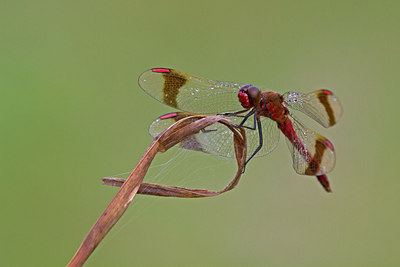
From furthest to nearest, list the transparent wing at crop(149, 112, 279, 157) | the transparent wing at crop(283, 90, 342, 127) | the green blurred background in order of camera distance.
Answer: the green blurred background
the transparent wing at crop(283, 90, 342, 127)
the transparent wing at crop(149, 112, 279, 157)

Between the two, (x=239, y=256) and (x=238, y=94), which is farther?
(x=239, y=256)

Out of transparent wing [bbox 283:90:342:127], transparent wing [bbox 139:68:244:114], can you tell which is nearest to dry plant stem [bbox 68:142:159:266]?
transparent wing [bbox 139:68:244:114]

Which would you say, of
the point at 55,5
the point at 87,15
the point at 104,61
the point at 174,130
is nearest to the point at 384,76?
the point at 104,61

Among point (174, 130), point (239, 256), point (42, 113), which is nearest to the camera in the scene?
point (174, 130)

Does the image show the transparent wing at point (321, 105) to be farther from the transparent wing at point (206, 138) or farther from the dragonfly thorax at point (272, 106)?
the transparent wing at point (206, 138)

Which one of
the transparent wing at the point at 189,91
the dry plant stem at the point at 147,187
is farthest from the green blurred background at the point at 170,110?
the dry plant stem at the point at 147,187

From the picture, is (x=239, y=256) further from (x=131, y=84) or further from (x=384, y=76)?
(x=384, y=76)

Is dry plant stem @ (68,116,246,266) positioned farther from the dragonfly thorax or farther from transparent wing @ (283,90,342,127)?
transparent wing @ (283,90,342,127)
